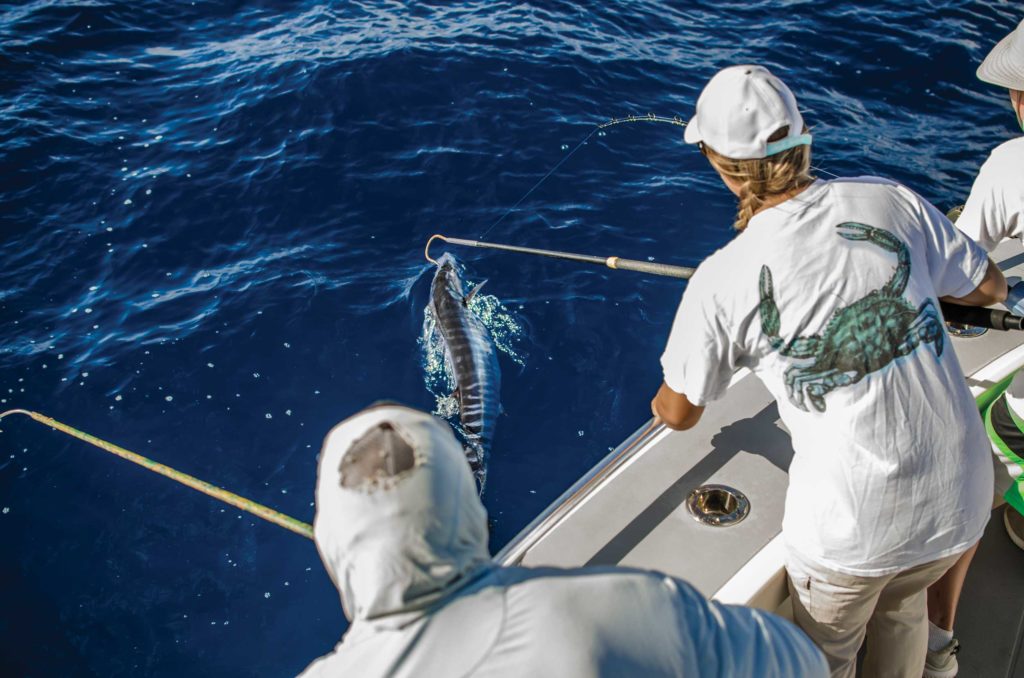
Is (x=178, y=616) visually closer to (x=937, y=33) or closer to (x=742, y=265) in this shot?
(x=742, y=265)

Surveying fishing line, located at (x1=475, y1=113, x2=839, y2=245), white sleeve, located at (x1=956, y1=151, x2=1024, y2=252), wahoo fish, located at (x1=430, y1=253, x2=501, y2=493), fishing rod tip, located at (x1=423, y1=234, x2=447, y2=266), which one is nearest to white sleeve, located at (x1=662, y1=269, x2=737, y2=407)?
white sleeve, located at (x1=956, y1=151, x2=1024, y2=252)

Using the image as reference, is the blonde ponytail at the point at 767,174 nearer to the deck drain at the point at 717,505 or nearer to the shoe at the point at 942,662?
the deck drain at the point at 717,505

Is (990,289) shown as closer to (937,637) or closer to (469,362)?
(937,637)

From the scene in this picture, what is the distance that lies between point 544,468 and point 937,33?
8.95 metres

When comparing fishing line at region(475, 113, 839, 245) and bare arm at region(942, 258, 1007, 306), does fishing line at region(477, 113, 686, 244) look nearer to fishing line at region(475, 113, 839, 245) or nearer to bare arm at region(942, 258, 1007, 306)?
fishing line at region(475, 113, 839, 245)

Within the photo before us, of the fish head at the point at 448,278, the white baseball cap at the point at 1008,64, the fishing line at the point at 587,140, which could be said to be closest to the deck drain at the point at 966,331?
the white baseball cap at the point at 1008,64

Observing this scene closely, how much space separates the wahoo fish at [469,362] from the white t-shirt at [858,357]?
3.34m

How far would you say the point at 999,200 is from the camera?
3.09m

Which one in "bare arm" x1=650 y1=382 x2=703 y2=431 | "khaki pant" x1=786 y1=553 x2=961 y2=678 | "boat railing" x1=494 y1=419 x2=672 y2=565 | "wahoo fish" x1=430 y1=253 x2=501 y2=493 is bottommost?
"wahoo fish" x1=430 y1=253 x2=501 y2=493

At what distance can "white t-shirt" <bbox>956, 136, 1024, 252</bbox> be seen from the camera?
9.95 ft

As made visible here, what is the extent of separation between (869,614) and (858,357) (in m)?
1.03

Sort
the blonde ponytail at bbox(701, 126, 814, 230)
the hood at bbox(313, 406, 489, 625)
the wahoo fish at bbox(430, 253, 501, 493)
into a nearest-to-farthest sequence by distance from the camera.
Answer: the hood at bbox(313, 406, 489, 625)
the blonde ponytail at bbox(701, 126, 814, 230)
the wahoo fish at bbox(430, 253, 501, 493)

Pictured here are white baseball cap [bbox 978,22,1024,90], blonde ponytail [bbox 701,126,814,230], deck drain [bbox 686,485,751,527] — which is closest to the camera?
blonde ponytail [bbox 701,126,814,230]

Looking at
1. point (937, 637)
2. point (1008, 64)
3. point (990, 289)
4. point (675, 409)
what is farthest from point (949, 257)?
point (937, 637)
